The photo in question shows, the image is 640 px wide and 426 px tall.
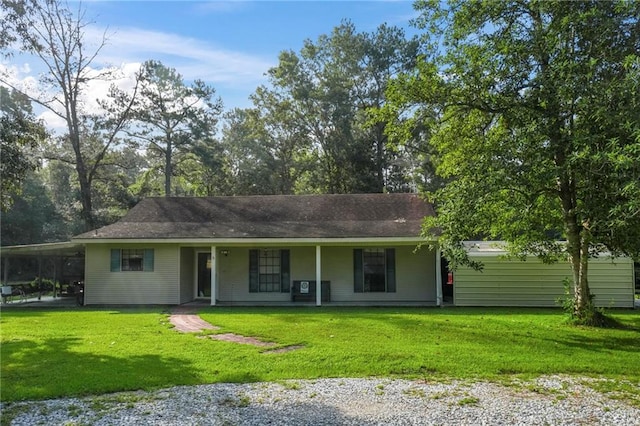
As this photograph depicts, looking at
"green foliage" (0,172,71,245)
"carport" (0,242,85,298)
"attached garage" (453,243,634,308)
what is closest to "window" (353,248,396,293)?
"attached garage" (453,243,634,308)

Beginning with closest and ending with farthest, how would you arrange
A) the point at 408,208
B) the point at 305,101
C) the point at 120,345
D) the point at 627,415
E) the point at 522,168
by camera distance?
the point at 627,415, the point at 120,345, the point at 522,168, the point at 408,208, the point at 305,101

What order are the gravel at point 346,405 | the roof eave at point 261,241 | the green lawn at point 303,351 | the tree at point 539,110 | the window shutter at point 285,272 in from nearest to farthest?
1. the gravel at point 346,405
2. the green lawn at point 303,351
3. the tree at point 539,110
4. the roof eave at point 261,241
5. the window shutter at point 285,272

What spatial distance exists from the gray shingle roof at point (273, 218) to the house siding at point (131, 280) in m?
0.62

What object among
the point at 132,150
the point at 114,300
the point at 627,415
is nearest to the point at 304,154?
the point at 132,150

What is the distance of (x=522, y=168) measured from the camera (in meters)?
9.45

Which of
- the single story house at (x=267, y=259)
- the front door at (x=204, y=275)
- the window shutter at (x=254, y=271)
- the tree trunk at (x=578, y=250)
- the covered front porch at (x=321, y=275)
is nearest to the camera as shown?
the tree trunk at (x=578, y=250)

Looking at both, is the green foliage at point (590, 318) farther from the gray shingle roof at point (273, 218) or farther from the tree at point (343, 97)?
the tree at point (343, 97)

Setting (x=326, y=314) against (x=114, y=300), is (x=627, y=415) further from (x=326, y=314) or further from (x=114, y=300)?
(x=114, y=300)

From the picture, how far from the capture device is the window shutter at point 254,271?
16.8m

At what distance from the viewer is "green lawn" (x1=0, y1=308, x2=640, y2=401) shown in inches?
254

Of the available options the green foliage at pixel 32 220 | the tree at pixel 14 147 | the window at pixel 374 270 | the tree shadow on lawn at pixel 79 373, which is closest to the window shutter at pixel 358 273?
the window at pixel 374 270

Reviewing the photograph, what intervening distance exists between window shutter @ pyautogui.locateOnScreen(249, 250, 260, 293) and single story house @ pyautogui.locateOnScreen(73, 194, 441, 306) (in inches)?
1.3

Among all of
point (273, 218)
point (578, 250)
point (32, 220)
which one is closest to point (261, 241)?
point (273, 218)

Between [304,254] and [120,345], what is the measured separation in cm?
883
